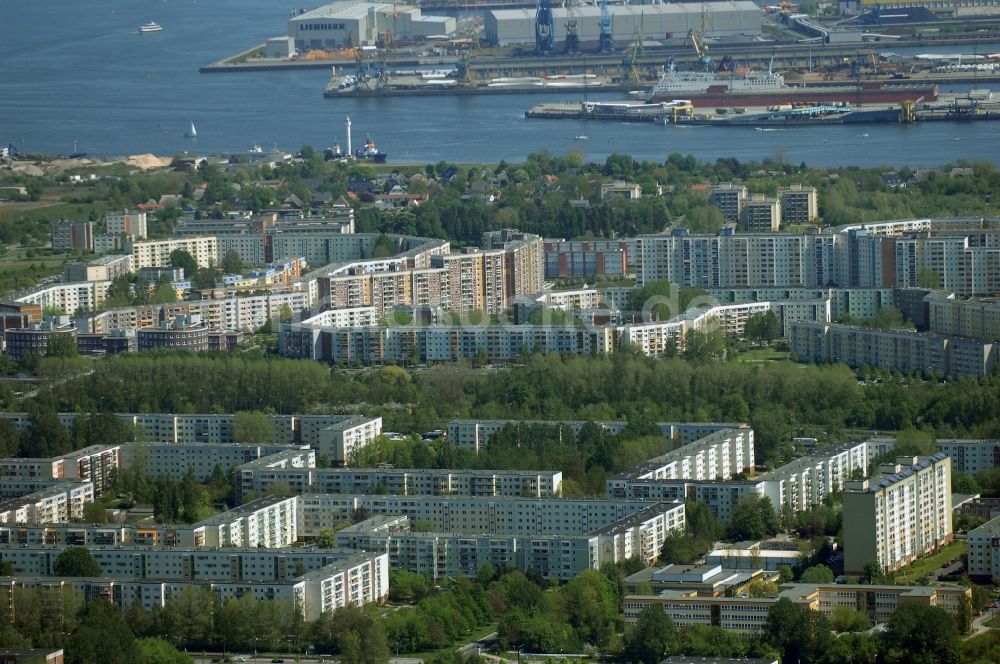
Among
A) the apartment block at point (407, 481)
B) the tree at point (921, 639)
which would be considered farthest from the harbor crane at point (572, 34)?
the tree at point (921, 639)

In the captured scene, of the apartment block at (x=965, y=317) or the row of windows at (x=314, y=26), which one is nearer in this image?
the apartment block at (x=965, y=317)

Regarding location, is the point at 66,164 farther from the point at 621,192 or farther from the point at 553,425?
the point at 553,425

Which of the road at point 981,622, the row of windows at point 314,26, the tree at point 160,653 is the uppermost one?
the row of windows at point 314,26

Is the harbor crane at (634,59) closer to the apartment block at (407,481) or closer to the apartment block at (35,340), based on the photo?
the apartment block at (35,340)

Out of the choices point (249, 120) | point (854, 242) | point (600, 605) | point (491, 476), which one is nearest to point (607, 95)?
point (249, 120)

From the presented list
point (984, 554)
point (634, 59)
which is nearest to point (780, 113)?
point (634, 59)

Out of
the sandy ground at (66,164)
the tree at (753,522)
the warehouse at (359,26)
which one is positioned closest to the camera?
the tree at (753,522)

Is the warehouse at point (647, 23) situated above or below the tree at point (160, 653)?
above
